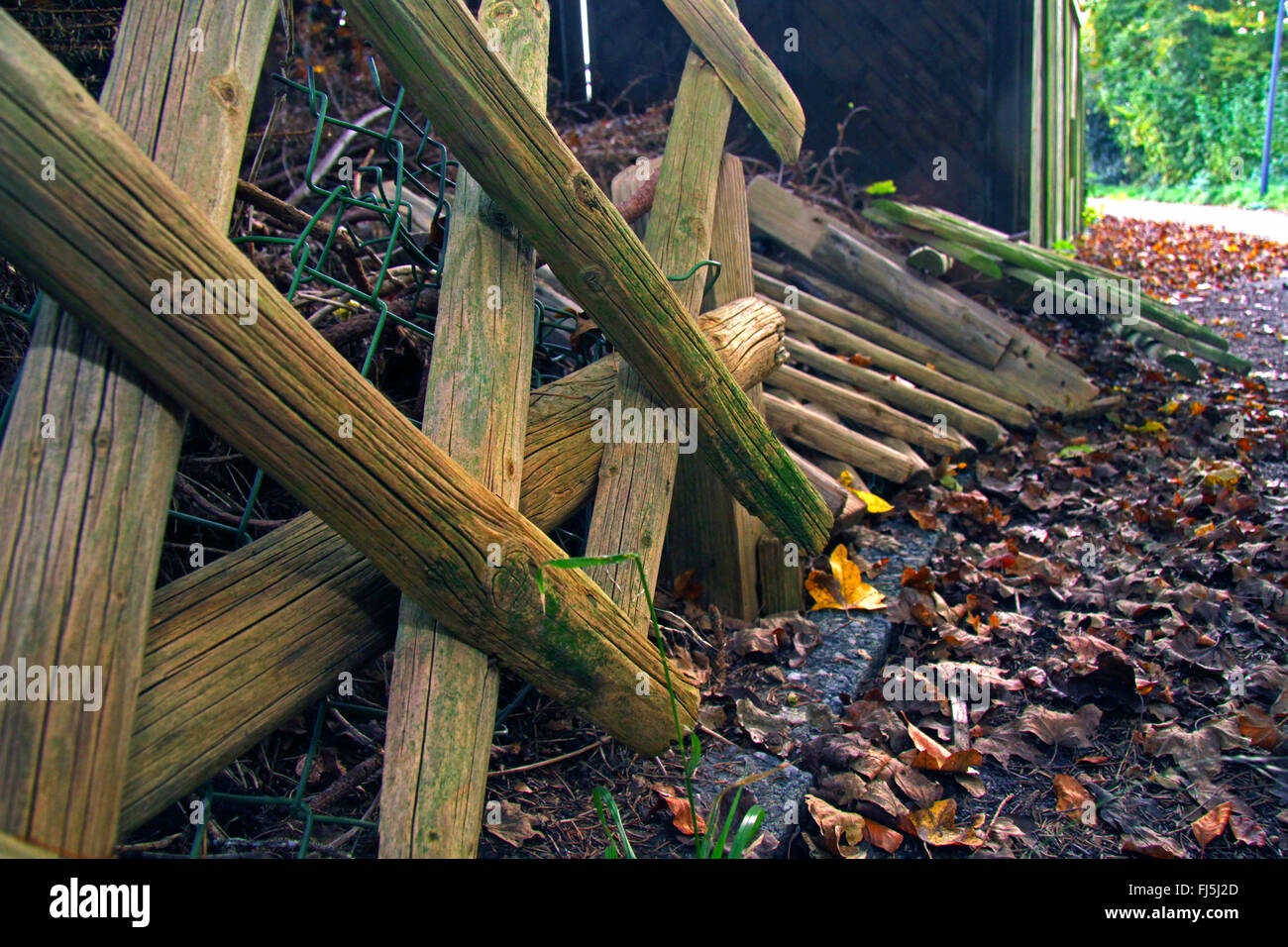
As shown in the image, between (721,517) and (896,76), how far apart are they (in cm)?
475

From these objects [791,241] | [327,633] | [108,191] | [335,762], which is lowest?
[335,762]

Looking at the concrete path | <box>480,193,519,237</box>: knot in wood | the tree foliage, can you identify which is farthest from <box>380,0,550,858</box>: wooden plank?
the tree foliage

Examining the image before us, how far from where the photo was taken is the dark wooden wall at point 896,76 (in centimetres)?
589

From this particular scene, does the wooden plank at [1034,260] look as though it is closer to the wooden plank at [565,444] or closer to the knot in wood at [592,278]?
the wooden plank at [565,444]

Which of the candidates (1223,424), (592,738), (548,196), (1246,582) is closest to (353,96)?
(548,196)

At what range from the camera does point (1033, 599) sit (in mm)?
2852

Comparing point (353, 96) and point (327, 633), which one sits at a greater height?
point (353, 96)

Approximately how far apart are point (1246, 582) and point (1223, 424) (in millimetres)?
1935

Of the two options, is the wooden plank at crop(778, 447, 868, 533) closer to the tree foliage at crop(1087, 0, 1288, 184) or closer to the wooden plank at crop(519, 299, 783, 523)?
the wooden plank at crop(519, 299, 783, 523)

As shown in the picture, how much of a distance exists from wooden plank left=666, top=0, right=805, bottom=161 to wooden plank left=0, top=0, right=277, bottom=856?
1.56 metres

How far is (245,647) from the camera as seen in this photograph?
1.25 metres

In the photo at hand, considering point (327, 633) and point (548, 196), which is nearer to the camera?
point (327, 633)

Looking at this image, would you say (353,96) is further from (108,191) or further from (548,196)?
(108,191)

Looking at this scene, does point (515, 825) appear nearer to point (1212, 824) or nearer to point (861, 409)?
point (1212, 824)
